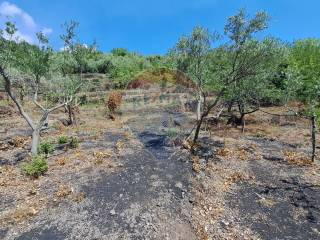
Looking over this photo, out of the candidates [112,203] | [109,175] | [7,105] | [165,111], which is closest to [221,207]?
[112,203]

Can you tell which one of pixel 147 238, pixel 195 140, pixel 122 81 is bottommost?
pixel 147 238

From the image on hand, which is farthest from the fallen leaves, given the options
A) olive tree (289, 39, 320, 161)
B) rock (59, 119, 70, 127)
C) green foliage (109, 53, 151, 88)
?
green foliage (109, 53, 151, 88)

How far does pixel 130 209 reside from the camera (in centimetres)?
1121

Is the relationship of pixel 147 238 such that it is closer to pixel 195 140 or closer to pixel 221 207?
pixel 221 207

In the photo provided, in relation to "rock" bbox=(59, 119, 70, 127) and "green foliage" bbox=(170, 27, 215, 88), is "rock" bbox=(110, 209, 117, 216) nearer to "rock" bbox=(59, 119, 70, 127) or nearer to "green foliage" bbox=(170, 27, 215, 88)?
"green foliage" bbox=(170, 27, 215, 88)

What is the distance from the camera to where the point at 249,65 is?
53.9 ft

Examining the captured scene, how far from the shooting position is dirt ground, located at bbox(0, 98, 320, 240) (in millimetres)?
10352

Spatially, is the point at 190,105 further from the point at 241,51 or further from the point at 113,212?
the point at 113,212

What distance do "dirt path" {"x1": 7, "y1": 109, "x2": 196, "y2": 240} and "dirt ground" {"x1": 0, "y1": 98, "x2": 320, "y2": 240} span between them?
0.03m

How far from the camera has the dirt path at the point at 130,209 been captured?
9.88 m

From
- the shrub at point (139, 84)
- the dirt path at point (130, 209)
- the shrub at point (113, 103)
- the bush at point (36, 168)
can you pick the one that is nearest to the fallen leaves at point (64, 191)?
the dirt path at point (130, 209)

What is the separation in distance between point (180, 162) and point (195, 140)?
3240mm

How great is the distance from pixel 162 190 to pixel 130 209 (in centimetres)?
201

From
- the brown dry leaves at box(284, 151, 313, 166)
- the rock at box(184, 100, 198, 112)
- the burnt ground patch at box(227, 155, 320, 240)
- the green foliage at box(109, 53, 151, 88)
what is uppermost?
the green foliage at box(109, 53, 151, 88)
